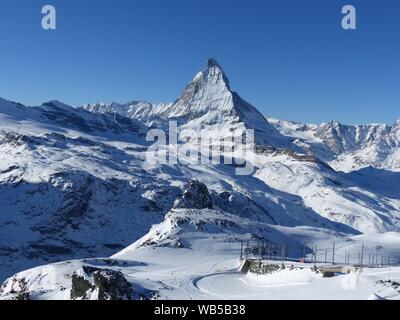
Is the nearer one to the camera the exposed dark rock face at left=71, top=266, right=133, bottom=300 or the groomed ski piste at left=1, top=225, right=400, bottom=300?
the groomed ski piste at left=1, top=225, right=400, bottom=300

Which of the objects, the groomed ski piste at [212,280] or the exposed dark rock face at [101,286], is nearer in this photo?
the groomed ski piste at [212,280]

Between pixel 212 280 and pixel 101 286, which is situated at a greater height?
pixel 101 286

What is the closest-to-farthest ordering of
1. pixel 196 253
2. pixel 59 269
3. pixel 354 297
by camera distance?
pixel 354 297
pixel 59 269
pixel 196 253

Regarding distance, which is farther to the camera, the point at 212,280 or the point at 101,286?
the point at 212,280
